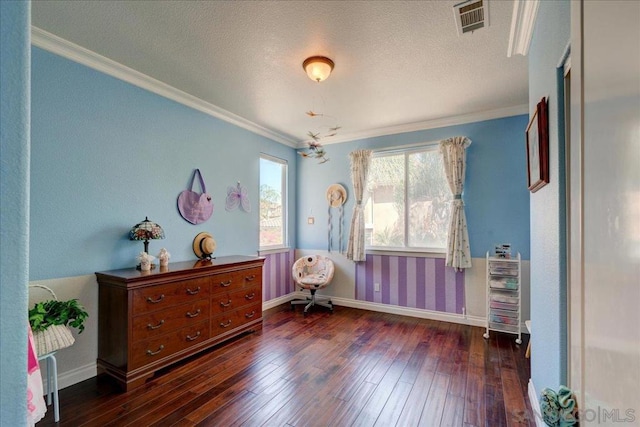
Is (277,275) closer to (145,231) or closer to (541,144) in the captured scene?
(145,231)

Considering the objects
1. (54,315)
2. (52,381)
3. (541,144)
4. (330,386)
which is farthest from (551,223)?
(52,381)

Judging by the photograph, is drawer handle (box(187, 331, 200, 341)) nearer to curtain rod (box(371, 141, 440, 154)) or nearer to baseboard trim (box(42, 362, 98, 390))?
baseboard trim (box(42, 362, 98, 390))

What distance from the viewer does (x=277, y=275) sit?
4.48 metres

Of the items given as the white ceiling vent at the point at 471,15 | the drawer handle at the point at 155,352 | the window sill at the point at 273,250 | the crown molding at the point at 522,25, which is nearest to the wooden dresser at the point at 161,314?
the drawer handle at the point at 155,352

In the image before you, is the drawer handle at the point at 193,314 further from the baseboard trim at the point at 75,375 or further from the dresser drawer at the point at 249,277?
the baseboard trim at the point at 75,375

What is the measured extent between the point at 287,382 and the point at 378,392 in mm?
718

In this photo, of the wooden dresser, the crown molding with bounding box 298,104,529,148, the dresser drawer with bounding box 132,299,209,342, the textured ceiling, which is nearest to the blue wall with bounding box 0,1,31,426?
the textured ceiling

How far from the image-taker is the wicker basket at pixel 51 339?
1.78m

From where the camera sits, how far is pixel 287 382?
90.9 inches

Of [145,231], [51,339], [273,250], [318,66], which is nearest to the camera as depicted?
[51,339]

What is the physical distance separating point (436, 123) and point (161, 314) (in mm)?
3840

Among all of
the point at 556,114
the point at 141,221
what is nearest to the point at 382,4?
the point at 556,114

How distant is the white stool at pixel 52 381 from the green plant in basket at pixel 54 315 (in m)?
0.19

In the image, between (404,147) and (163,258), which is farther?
(404,147)
